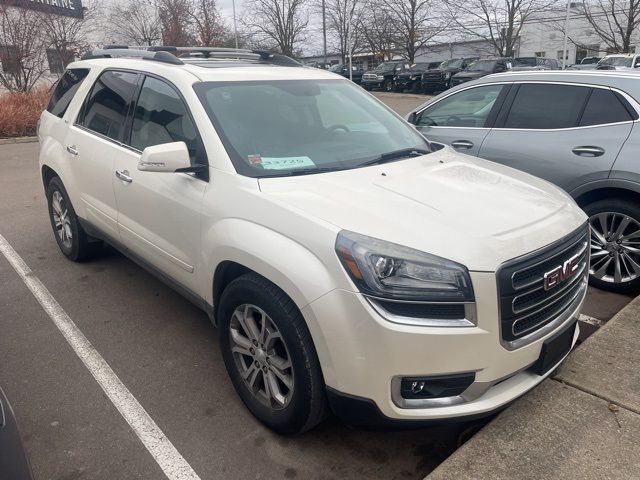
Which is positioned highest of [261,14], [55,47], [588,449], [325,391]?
[261,14]

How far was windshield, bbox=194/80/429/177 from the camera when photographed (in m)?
2.92

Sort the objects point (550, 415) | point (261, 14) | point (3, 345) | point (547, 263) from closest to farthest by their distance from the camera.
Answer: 1. point (547, 263)
2. point (550, 415)
3. point (3, 345)
4. point (261, 14)

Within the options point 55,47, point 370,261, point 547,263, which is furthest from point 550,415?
point 55,47

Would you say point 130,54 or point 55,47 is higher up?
point 55,47

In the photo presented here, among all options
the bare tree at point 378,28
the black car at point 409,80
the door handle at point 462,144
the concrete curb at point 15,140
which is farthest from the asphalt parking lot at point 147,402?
the bare tree at point 378,28

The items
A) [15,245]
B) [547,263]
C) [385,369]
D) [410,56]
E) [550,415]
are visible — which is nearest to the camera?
[385,369]

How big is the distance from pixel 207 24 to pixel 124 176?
119 feet

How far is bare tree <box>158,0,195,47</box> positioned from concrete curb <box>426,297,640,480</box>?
33.8 metres

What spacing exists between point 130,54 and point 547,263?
3.52 m

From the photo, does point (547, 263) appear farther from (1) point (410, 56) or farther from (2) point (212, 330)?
(1) point (410, 56)

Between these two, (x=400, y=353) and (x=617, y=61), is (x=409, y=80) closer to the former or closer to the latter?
(x=617, y=61)

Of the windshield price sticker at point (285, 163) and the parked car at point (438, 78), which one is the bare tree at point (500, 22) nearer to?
the parked car at point (438, 78)

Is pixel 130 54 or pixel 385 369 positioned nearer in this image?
pixel 385 369

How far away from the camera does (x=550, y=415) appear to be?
2.61 meters
